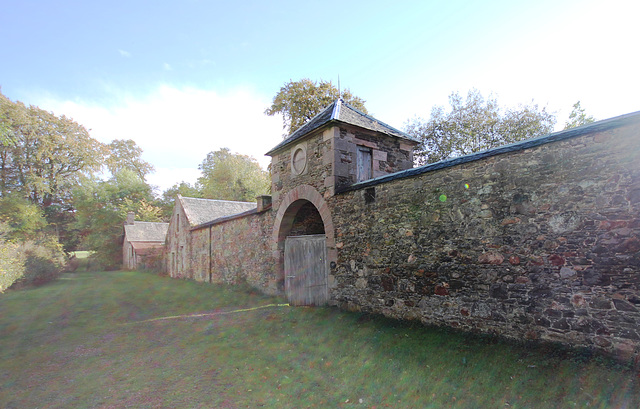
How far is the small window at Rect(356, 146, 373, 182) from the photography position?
9506 millimetres

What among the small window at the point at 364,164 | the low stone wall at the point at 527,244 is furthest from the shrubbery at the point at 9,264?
the low stone wall at the point at 527,244

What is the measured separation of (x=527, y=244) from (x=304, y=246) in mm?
6533

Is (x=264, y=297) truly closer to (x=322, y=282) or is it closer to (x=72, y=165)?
(x=322, y=282)

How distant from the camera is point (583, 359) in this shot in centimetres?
426

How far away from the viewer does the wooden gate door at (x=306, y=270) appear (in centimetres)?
→ 953

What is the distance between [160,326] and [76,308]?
18.2 feet

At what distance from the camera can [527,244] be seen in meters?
5.03

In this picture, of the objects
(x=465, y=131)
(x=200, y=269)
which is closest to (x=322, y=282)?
(x=200, y=269)

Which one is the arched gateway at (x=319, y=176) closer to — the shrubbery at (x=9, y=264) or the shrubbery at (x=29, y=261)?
the shrubbery at (x=9, y=264)

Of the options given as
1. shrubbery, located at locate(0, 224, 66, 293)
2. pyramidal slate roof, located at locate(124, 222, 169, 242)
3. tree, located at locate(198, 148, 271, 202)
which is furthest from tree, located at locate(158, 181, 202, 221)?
shrubbery, located at locate(0, 224, 66, 293)

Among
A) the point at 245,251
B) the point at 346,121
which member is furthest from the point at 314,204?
the point at 245,251

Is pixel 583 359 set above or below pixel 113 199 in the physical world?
below

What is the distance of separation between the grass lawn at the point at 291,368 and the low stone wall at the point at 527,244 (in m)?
0.43

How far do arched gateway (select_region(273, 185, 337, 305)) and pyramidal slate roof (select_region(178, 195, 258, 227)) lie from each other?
9.30 meters
